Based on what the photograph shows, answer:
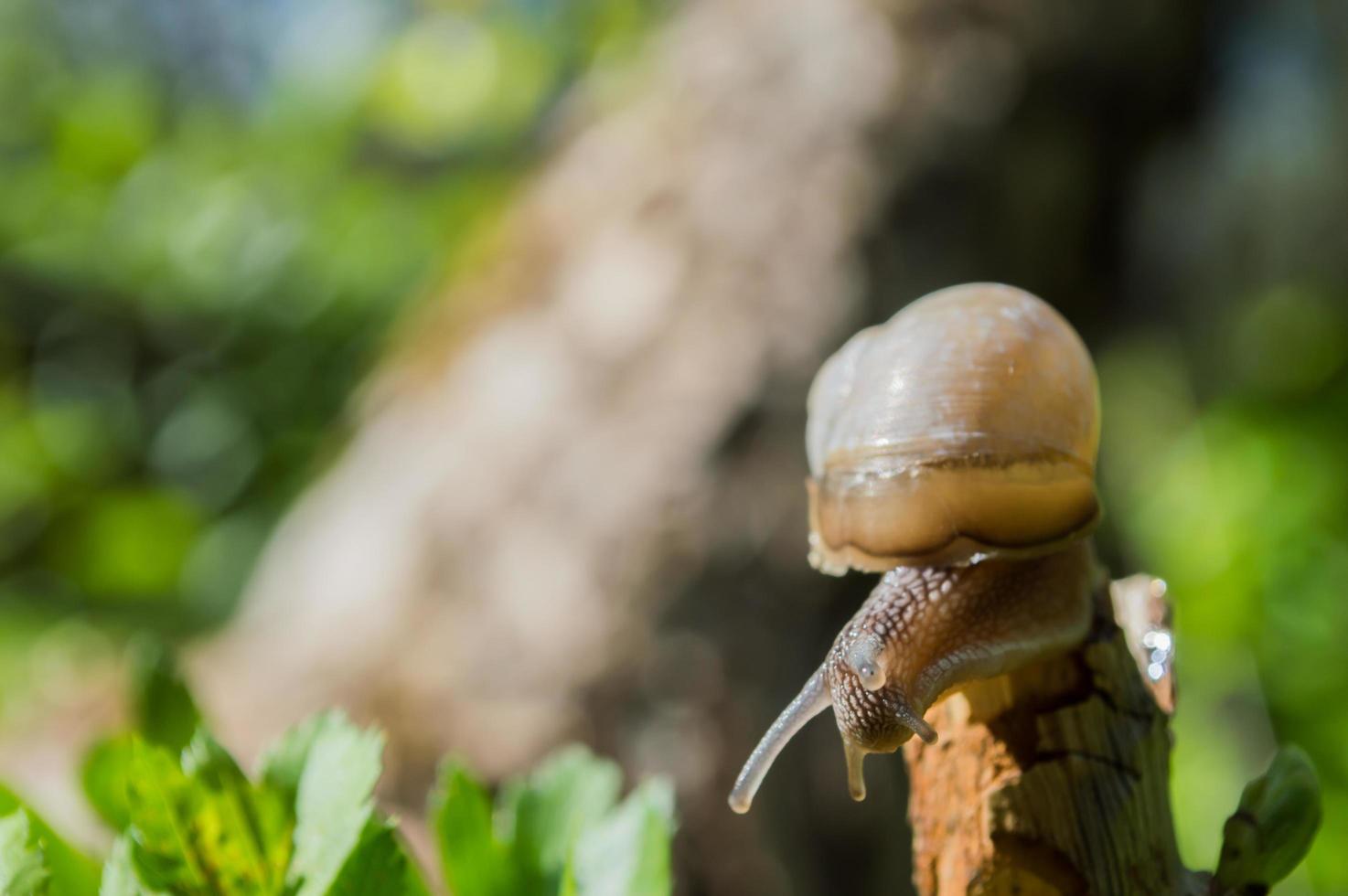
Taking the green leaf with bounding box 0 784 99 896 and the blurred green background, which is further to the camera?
the blurred green background

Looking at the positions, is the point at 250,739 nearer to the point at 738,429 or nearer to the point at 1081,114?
the point at 738,429

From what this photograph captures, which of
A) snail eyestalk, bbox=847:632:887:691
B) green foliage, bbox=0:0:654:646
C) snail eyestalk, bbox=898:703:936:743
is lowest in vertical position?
snail eyestalk, bbox=898:703:936:743

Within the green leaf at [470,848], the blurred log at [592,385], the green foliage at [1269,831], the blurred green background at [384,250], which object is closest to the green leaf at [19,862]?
the green leaf at [470,848]

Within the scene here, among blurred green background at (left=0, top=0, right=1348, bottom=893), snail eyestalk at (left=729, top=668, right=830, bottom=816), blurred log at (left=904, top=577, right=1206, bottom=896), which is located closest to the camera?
blurred log at (left=904, top=577, right=1206, bottom=896)

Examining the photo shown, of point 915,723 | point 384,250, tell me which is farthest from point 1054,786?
point 384,250

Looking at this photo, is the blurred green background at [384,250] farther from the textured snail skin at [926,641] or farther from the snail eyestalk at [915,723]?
the snail eyestalk at [915,723]

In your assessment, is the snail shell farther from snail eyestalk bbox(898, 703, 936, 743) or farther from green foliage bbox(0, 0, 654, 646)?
green foliage bbox(0, 0, 654, 646)

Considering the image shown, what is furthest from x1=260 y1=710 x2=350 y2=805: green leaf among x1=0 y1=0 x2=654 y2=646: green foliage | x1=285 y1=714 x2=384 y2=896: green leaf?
x1=0 y1=0 x2=654 y2=646: green foliage
